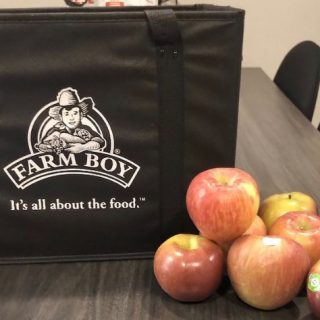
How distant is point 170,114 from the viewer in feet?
2.25

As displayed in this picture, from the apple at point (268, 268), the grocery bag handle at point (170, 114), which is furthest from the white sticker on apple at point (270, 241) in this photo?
the grocery bag handle at point (170, 114)

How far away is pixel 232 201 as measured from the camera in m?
0.61

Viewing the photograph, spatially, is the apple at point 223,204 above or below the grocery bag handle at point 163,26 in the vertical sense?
below

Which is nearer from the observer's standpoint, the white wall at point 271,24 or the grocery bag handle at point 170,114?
the grocery bag handle at point 170,114

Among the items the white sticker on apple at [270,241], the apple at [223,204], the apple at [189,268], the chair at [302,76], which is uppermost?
the apple at [223,204]

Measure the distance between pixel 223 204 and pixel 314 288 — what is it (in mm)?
144

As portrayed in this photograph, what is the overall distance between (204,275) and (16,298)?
25 cm

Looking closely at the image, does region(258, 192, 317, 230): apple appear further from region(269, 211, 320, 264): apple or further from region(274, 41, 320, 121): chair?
region(274, 41, 320, 121): chair

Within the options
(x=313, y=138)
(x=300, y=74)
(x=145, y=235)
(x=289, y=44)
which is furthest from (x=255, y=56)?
(x=145, y=235)

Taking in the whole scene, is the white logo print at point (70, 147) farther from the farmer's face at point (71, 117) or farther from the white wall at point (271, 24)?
the white wall at point (271, 24)

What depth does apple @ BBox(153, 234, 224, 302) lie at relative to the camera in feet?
2.02

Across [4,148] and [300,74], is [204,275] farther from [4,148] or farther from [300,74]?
[300,74]

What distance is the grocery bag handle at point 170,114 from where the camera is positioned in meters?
0.64

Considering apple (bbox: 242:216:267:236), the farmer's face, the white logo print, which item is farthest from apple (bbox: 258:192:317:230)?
the farmer's face
